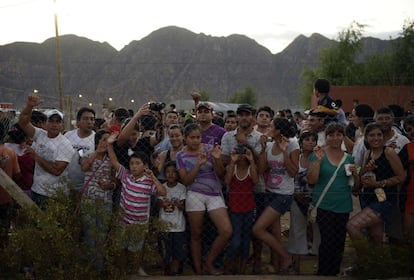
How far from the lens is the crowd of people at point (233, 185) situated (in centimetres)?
483

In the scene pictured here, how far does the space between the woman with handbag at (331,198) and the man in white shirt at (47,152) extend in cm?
256

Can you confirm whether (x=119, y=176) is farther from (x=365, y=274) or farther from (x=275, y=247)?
(x=365, y=274)

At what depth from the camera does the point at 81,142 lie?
5234 millimetres

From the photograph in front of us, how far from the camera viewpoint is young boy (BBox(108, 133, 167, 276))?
188 inches

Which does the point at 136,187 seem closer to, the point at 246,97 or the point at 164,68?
the point at 246,97

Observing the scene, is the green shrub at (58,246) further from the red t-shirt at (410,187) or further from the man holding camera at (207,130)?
the red t-shirt at (410,187)

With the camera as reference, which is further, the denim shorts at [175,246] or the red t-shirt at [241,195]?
the denim shorts at [175,246]

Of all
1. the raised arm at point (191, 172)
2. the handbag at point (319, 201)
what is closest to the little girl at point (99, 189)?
the raised arm at point (191, 172)

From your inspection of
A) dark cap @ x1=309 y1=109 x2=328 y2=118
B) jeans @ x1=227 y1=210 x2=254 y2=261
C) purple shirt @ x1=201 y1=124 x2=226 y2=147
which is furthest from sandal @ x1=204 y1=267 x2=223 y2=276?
dark cap @ x1=309 y1=109 x2=328 y2=118

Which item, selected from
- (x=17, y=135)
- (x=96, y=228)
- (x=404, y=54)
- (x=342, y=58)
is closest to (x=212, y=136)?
(x=96, y=228)

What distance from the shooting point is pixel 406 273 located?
14.9 ft

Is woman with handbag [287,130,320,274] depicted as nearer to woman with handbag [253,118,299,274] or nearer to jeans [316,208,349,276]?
woman with handbag [253,118,299,274]

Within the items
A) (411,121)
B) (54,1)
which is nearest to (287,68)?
(54,1)

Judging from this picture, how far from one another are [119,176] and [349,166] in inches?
92.3
